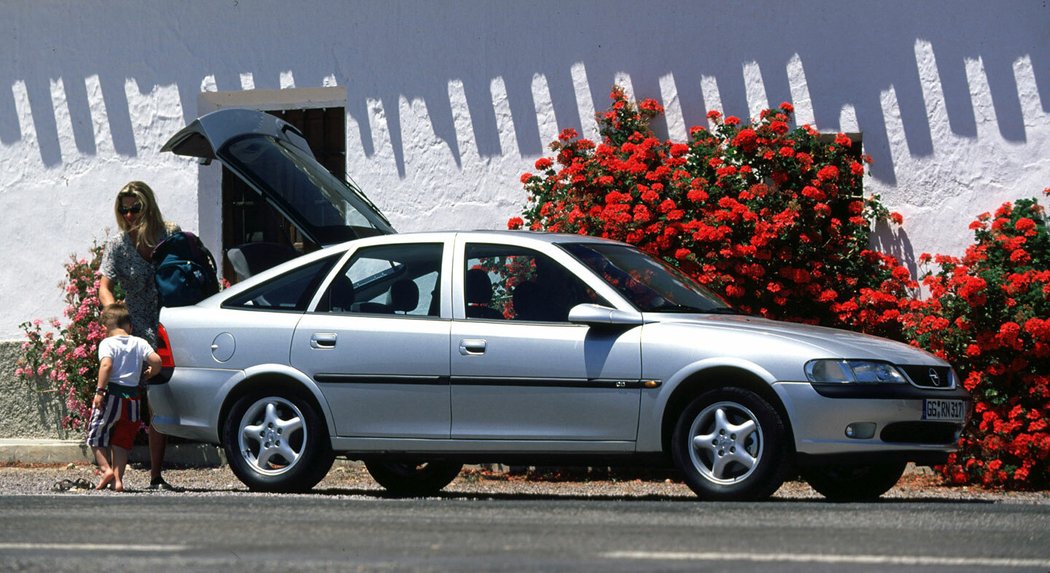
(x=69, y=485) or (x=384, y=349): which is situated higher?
(x=384, y=349)

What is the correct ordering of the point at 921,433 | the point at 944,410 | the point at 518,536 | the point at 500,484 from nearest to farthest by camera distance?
the point at 518,536 → the point at 921,433 → the point at 944,410 → the point at 500,484

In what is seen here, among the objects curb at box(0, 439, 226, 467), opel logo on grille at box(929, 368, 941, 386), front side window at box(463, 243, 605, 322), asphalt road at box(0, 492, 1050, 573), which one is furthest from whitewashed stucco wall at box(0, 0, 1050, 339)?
asphalt road at box(0, 492, 1050, 573)

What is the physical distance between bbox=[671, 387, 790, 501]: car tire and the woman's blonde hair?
149 inches

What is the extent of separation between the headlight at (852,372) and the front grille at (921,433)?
224 mm

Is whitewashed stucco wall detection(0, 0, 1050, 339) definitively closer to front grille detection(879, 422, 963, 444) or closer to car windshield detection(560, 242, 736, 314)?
car windshield detection(560, 242, 736, 314)

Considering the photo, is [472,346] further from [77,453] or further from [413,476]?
[77,453]

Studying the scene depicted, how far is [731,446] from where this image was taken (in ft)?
27.6

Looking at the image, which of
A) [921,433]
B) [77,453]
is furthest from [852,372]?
[77,453]

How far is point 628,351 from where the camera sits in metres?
8.67

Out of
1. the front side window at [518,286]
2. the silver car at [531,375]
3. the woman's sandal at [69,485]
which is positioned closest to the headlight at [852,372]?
the silver car at [531,375]

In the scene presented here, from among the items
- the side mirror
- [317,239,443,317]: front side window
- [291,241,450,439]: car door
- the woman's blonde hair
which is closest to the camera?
the side mirror

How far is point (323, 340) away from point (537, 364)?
1246 millimetres

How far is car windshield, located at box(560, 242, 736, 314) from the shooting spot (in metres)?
9.06

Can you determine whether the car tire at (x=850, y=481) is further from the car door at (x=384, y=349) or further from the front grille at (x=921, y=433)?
the car door at (x=384, y=349)
